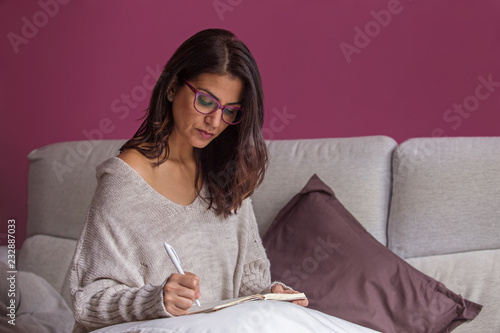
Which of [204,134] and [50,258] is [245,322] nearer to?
[204,134]

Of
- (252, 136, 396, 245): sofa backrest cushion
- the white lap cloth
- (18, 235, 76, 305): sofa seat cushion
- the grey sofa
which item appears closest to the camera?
the white lap cloth

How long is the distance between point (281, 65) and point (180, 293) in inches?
71.9

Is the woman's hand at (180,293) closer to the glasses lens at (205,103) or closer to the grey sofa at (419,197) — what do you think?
the glasses lens at (205,103)

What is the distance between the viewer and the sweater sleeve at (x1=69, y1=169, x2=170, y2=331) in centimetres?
125

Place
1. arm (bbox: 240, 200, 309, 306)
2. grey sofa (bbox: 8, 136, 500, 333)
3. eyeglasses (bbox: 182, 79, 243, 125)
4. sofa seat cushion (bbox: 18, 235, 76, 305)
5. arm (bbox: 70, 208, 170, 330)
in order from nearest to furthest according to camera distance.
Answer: arm (bbox: 70, 208, 170, 330)
eyeglasses (bbox: 182, 79, 243, 125)
arm (bbox: 240, 200, 309, 306)
grey sofa (bbox: 8, 136, 500, 333)
sofa seat cushion (bbox: 18, 235, 76, 305)

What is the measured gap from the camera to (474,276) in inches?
72.9

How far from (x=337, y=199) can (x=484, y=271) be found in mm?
529

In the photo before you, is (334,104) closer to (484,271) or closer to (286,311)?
(484,271)

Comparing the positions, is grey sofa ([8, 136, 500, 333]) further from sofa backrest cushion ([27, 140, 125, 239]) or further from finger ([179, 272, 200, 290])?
finger ([179, 272, 200, 290])

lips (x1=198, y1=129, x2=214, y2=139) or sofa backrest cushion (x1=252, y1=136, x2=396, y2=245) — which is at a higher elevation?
lips (x1=198, y1=129, x2=214, y2=139)

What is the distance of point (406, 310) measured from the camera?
5.80 ft

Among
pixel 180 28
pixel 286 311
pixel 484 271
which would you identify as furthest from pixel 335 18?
pixel 286 311

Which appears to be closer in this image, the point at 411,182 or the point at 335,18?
the point at 411,182

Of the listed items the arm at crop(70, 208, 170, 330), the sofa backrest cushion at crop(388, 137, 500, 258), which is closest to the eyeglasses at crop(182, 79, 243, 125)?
the arm at crop(70, 208, 170, 330)
